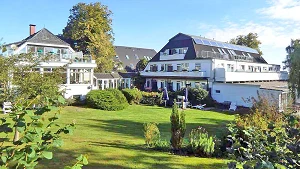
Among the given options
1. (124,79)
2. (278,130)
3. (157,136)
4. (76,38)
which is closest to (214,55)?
(124,79)

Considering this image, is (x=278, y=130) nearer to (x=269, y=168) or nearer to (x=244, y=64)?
(x=269, y=168)

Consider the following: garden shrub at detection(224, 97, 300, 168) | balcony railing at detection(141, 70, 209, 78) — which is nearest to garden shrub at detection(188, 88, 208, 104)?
balcony railing at detection(141, 70, 209, 78)

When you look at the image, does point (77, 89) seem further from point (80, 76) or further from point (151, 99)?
point (151, 99)

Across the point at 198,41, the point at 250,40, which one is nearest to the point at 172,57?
the point at 198,41

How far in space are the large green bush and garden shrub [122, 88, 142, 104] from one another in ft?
9.53

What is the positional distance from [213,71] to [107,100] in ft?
51.1

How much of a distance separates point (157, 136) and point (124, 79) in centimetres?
3054

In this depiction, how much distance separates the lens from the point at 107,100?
Result: 81.5 ft

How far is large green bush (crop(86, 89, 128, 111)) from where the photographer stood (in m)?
24.6

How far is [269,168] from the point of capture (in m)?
1.71

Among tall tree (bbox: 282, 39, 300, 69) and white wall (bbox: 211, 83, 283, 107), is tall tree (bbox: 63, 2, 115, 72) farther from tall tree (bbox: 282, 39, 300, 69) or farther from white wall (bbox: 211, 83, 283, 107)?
tall tree (bbox: 282, 39, 300, 69)

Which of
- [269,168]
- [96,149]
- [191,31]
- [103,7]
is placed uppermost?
[103,7]

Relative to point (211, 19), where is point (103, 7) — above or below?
above

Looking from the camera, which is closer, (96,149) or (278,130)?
(278,130)
